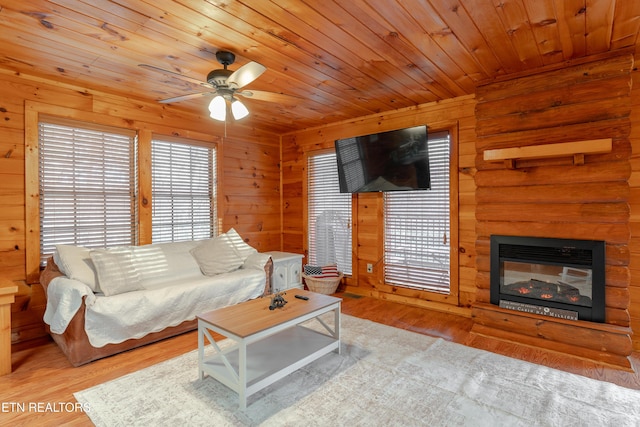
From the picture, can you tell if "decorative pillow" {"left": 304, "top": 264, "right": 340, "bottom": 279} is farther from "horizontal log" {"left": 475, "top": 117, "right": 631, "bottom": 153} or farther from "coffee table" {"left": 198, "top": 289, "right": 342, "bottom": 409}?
"horizontal log" {"left": 475, "top": 117, "right": 631, "bottom": 153}

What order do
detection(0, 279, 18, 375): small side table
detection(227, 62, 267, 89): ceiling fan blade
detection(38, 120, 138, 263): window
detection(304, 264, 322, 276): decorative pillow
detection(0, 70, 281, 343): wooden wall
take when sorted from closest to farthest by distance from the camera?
detection(227, 62, 267, 89): ceiling fan blade → detection(0, 279, 18, 375): small side table → detection(0, 70, 281, 343): wooden wall → detection(38, 120, 138, 263): window → detection(304, 264, 322, 276): decorative pillow

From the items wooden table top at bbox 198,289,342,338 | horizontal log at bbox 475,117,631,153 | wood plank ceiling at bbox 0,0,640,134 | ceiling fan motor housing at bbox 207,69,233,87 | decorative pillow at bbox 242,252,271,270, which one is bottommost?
wooden table top at bbox 198,289,342,338

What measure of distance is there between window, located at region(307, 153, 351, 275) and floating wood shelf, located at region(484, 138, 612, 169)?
2091 millimetres

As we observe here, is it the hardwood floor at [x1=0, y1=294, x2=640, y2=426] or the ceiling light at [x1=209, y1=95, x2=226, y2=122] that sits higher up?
the ceiling light at [x1=209, y1=95, x2=226, y2=122]

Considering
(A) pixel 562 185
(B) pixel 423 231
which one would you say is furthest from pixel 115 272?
(A) pixel 562 185

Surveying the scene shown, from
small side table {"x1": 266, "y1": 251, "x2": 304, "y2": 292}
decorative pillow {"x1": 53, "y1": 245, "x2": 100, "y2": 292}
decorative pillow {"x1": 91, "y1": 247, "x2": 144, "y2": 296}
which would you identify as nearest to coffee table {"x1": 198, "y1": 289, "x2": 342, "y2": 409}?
decorative pillow {"x1": 91, "y1": 247, "x2": 144, "y2": 296}

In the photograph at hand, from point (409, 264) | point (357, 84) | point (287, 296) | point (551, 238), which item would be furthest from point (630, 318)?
point (357, 84)

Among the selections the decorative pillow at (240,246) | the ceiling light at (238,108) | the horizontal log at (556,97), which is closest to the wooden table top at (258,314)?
the decorative pillow at (240,246)

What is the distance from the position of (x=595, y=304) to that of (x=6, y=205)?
5.08 metres

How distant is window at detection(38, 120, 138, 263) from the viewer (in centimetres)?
320

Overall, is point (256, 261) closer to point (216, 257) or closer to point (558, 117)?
point (216, 257)

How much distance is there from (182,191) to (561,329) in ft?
13.8

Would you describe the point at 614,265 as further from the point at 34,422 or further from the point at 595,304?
the point at 34,422

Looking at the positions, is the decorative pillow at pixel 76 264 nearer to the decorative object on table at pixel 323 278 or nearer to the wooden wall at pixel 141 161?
the wooden wall at pixel 141 161
